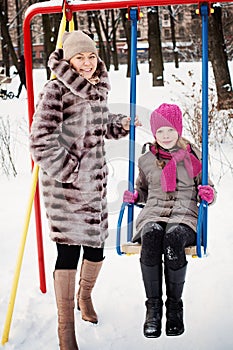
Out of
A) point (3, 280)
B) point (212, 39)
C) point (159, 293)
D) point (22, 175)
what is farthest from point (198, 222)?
point (212, 39)

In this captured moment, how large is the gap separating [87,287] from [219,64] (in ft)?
22.2

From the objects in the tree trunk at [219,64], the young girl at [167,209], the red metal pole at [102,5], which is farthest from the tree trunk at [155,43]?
the young girl at [167,209]

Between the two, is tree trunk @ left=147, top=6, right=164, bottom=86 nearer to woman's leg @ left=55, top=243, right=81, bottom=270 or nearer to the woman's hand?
the woman's hand

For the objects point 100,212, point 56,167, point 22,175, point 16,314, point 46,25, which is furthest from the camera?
point 46,25

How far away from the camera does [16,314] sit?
3.37 m

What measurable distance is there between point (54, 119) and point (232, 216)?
8.87 ft

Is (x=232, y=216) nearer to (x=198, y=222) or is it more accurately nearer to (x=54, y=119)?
(x=198, y=222)

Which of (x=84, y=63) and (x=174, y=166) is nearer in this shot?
(x=84, y=63)

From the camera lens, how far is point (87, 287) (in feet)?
10.5

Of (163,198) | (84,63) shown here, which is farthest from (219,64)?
(84,63)

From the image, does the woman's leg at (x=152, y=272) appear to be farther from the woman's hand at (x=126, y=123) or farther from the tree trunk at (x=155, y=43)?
the tree trunk at (x=155, y=43)

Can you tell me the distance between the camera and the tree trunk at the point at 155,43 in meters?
14.4

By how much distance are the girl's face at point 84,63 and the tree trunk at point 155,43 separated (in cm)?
1204

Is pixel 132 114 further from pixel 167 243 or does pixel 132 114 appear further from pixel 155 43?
pixel 155 43
